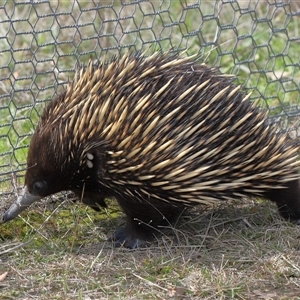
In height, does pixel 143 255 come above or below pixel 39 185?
below

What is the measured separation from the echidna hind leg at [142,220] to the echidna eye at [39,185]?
0.33 meters

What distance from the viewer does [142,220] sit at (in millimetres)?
3389

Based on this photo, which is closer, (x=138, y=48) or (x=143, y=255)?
(x=143, y=255)

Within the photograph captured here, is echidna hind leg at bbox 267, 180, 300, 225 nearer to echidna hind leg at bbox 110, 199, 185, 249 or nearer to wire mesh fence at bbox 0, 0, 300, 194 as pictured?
echidna hind leg at bbox 110, 199, 185, 249

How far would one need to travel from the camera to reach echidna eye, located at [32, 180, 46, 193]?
3287 millimetres

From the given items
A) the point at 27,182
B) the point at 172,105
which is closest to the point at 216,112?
the point at 172,105

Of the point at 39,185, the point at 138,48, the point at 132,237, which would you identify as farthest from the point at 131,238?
the point at 138,48

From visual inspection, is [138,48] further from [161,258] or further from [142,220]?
[161,258]

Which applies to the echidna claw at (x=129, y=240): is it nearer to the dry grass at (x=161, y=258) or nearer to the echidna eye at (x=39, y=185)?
the dry grass at (x=161, y=258)

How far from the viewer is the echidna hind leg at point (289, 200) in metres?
3.57

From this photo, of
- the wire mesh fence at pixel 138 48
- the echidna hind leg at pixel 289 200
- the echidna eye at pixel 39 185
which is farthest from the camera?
the wire mesh fence at pixel 138 48

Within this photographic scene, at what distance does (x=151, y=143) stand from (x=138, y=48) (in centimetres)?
216

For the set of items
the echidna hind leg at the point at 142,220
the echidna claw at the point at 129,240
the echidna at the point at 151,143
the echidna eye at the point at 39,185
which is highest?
the echidna at the point at 151,143

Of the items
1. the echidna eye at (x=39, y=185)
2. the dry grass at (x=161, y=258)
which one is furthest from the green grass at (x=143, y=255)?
the echidna eye at (x=39, y=185)
